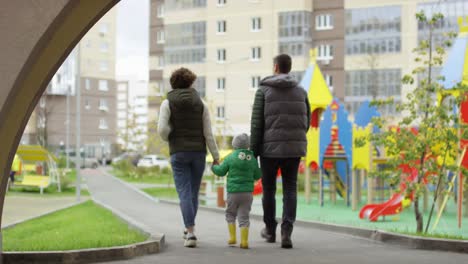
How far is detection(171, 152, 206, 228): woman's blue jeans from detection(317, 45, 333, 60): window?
56172 millimetres

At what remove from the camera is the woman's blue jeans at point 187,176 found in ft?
31.9

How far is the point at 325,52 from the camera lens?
65.9 meters

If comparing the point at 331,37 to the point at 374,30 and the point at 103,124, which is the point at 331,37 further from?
the point at 103,124

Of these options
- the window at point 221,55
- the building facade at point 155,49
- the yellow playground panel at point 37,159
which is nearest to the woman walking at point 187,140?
the yellow playground panel at point 37,159

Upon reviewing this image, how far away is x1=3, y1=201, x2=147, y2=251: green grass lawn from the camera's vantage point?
8.88m

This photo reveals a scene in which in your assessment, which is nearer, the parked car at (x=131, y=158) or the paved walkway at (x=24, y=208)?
the paved walkway at (x=24, y=208)

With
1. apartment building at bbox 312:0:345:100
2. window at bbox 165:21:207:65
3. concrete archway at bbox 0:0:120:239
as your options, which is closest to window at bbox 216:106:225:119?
window at bbox 165:21:207:65

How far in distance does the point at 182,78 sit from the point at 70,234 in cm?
259

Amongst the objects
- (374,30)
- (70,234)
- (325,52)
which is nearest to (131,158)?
(325,52)

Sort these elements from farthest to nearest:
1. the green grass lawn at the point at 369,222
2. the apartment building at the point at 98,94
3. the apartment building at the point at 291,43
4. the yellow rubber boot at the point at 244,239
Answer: the apartment building at the point at 98,94 < the apartment building at the point at 291,43 < the green grass lawn at the point at 369,222 < the yellow rubber boot at the point at 244,239

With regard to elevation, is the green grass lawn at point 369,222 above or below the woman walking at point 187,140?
below

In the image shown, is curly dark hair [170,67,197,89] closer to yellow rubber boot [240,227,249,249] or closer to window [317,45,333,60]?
yellow rubber boot [240,227,249,249]

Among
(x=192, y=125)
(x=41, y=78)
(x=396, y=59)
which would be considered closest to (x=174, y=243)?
(x=192, y=125)

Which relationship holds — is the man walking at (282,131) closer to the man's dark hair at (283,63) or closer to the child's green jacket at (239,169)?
the man's dark hair at (283,63)
